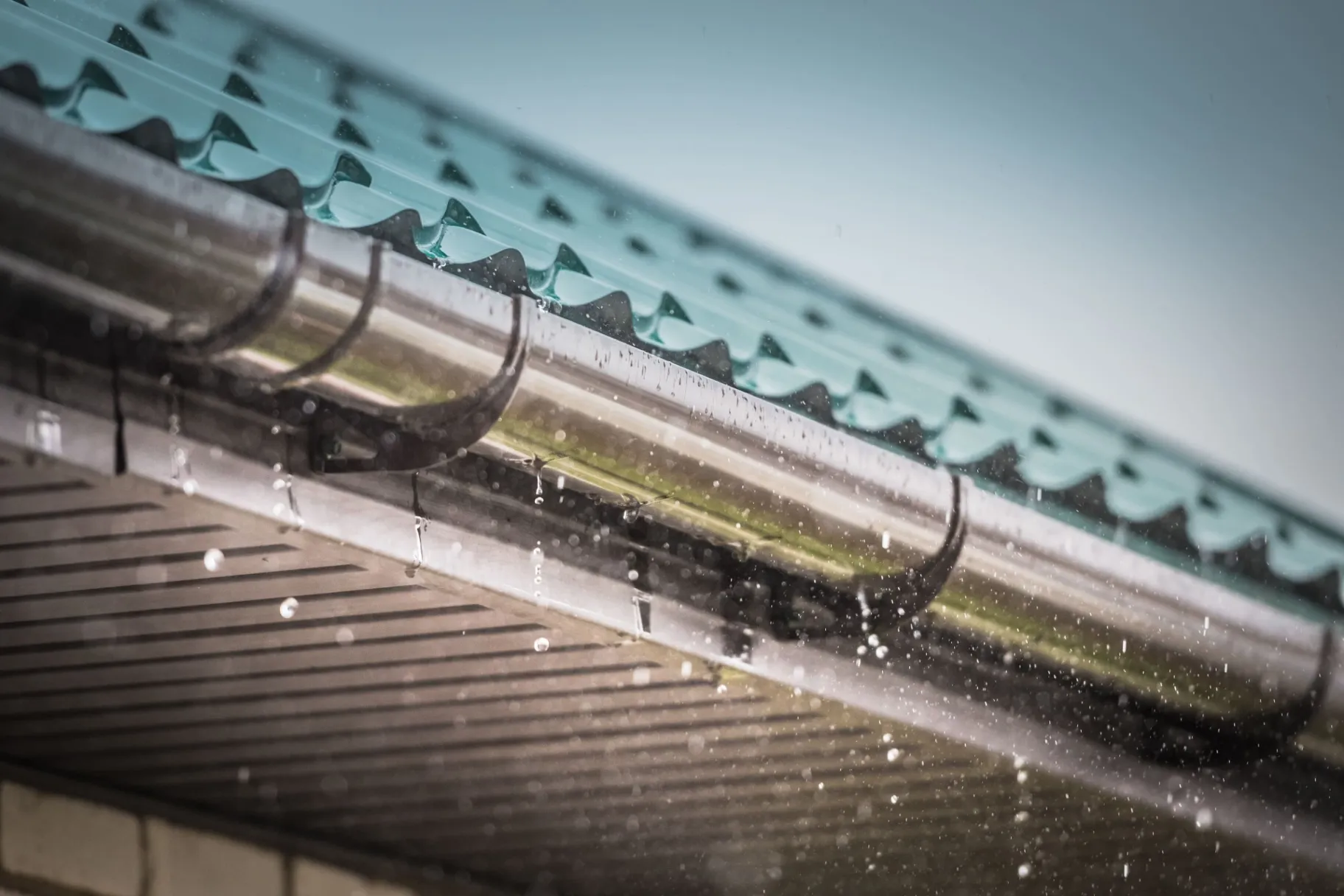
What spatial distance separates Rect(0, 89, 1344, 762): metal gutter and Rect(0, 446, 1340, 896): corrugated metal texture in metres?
0.28

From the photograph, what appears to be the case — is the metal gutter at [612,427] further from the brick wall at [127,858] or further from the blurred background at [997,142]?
the brick wall at [127,858]

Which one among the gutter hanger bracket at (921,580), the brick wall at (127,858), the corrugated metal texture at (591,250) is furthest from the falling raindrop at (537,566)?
the brick wall at (127,858)

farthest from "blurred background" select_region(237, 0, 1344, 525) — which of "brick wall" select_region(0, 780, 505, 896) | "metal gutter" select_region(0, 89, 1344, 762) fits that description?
"brick wall" select_region(0, 780, 505, 896)

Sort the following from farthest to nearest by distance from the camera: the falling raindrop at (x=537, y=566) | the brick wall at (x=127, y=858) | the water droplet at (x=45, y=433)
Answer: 1. the brick wall at (x=127, y=858)
2. the falling raindrop at (x=537, y=566)
3. the water droplet at (x=45, y=433)

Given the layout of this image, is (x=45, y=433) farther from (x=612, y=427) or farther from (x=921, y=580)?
(x=921, y=580)

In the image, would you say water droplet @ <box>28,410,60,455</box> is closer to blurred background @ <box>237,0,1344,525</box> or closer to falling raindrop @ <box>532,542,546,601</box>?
falling raindrop @ <box>532,542,546,601</box>

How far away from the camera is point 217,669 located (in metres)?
2.73

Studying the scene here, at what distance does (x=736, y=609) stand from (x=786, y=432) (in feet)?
1.48

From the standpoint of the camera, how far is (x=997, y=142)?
2.84m

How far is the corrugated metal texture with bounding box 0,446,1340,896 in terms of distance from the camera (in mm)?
2383

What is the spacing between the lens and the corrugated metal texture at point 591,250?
6.37 ft

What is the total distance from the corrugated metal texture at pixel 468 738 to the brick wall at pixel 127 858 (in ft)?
0.25

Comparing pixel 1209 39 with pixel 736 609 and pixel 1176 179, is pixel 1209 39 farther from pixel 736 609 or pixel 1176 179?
pixel 736 609

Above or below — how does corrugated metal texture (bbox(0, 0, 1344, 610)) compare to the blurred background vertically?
below
